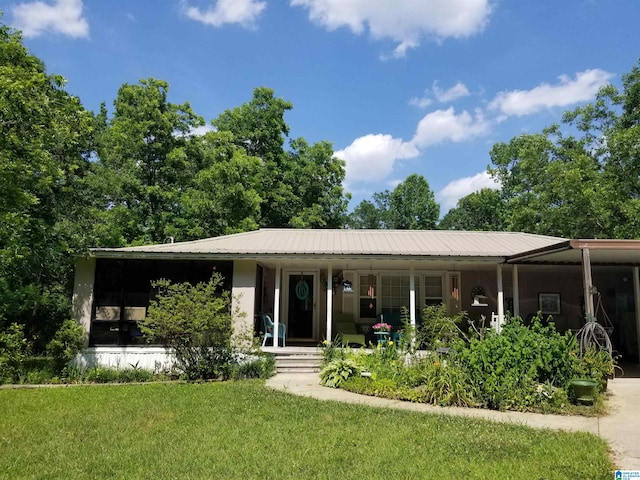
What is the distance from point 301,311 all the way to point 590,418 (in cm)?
953

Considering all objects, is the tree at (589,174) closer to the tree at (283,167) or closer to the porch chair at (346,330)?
the tree at (283,167)

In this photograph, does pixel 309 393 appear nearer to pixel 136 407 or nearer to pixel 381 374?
pixel 381 374

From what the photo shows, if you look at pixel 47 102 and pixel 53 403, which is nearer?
pixel 53 403

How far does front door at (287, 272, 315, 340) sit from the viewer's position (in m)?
15.0

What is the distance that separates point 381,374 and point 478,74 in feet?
37.8

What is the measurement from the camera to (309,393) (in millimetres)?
8656

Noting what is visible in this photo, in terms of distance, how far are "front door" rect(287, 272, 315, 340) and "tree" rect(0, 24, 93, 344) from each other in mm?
6313

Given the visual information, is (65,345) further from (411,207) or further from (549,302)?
(411,207)

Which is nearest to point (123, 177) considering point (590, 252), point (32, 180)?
point (32, 180)

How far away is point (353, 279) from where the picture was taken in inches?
594

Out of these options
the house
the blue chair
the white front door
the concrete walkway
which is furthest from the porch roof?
the blue chair

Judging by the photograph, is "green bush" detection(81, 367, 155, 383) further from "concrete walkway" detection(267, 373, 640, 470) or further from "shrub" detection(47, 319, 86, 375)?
"concrete walkway" detection(267, 373, 640, 470)

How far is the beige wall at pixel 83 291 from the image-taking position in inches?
465

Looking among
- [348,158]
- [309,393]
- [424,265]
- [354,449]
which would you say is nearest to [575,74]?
[424,265]
